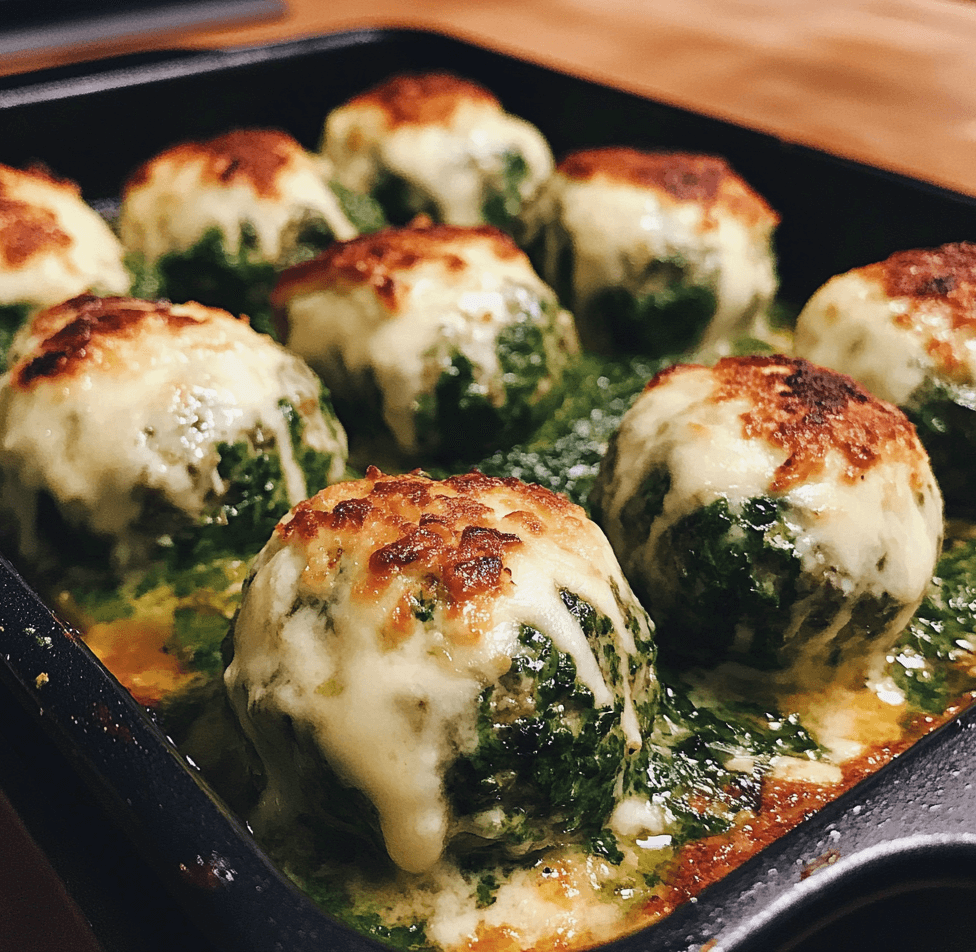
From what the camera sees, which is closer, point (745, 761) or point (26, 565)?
point (745, 761)

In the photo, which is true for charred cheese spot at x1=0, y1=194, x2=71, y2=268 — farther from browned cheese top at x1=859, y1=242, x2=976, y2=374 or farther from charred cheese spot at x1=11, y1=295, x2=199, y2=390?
browned cheese top at x1=859, y1=242, x2=976, y2=374

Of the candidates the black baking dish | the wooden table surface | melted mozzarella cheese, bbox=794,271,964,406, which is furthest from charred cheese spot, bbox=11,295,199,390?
the wooden table surface

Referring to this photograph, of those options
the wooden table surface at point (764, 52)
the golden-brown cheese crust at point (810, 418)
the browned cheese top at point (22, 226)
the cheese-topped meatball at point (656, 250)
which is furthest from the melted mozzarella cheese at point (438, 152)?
the golden-brown cheese crust at point (810, 418)

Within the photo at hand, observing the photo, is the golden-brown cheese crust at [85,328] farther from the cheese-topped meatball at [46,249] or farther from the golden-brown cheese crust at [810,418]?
the golden-brown cheese crust at [810,418]

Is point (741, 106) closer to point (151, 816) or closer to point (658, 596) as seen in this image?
point (658, 596)

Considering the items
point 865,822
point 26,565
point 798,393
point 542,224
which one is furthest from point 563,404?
point 865,822

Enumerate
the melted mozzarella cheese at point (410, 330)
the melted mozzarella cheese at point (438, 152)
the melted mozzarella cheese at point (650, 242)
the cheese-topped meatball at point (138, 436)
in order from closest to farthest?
the cheese-topped meatball at point (138, 436), the melted mozzarella cheese at point (410, 330), the melted mozzarella cheese at point (650, 242), the melted mozzarella cheese at point (438, 152)
